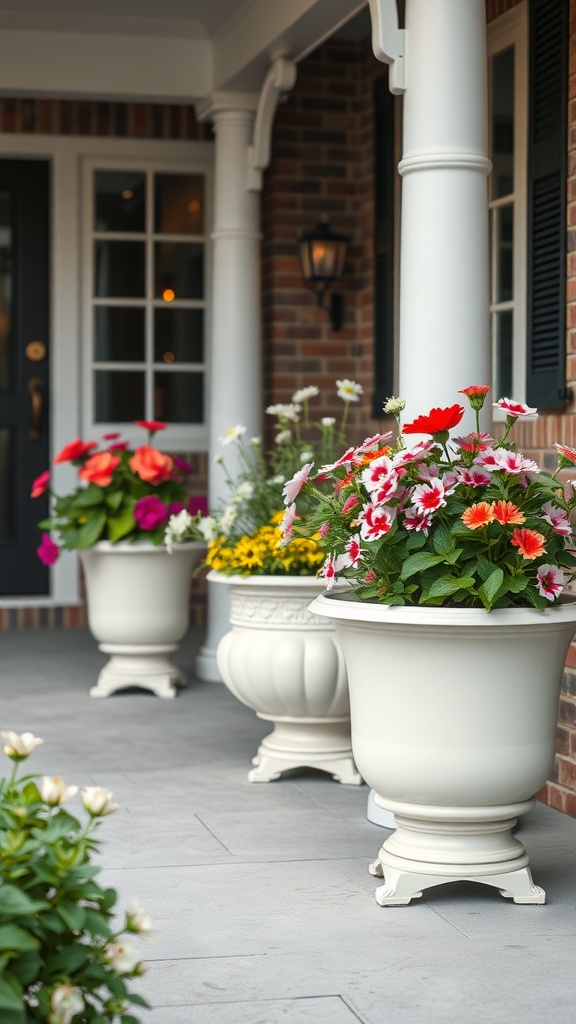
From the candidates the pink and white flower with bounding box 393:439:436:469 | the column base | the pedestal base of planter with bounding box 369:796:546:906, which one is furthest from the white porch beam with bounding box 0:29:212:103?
the pedestal base of planter with bounding box 369:796:546:906

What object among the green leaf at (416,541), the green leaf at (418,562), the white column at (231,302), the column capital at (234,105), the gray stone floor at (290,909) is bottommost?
the gray stone floor at (290,909)

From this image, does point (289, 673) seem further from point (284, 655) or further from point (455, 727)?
point (455, 727)

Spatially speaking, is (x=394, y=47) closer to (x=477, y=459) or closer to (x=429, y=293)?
(x=429, y=293)

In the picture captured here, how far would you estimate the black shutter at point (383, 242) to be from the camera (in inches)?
245

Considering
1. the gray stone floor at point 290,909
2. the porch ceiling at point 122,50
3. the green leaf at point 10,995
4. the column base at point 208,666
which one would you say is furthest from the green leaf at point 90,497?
the green leaf at point 10,995

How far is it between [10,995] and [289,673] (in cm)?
254

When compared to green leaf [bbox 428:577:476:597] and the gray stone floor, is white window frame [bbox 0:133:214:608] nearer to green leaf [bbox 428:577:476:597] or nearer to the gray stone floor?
the gray stone floor

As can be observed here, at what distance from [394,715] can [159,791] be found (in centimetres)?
130

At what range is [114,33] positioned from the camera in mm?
6188

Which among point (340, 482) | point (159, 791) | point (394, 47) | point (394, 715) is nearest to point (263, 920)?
point (394, 715)

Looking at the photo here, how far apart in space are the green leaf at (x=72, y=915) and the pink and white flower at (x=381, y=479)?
4.32ft

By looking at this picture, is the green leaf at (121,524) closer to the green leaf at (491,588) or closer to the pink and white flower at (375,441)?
the pink and white flower at (375,441)

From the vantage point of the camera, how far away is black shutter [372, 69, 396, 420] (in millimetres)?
6219

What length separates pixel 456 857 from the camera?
3.08 metres
